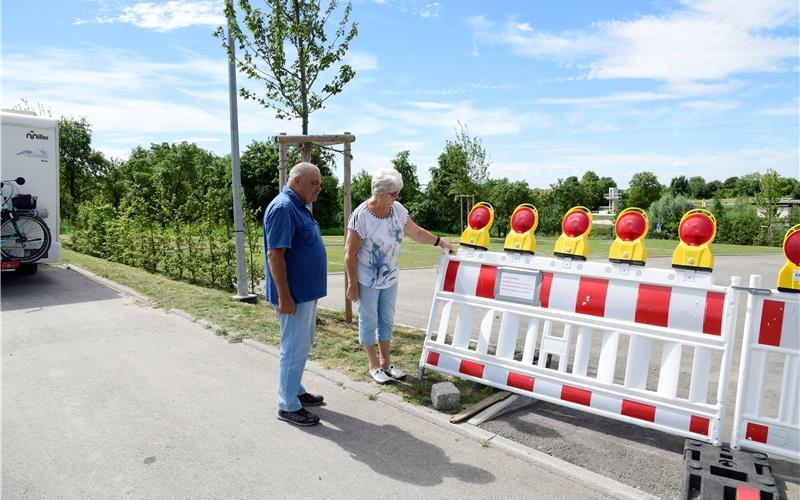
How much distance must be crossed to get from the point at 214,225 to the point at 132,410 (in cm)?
650

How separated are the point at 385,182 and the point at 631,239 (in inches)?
79.5

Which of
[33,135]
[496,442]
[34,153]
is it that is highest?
[33,135]

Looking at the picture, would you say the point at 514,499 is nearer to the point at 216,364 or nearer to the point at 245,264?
the point at 216,364

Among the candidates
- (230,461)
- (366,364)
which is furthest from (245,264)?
(230,461)

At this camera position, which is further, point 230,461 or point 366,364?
point 366,364

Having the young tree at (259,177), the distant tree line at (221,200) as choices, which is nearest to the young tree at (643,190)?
the distant tree line at (221,200)

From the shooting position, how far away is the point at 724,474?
3131 millimetres

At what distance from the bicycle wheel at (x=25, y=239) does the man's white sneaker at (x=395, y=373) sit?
7824mm

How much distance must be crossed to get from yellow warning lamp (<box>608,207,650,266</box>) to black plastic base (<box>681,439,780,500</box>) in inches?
51.5

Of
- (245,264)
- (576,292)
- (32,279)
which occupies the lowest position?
(32,279)

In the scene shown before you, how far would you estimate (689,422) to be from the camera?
3510 mm

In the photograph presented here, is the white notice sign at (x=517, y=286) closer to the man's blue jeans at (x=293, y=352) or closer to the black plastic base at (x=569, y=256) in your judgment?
the black plastic base at (x=569, y=256)

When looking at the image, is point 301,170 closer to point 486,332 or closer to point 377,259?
point 377,259

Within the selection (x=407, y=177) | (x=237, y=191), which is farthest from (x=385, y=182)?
(x=407, y=177)
